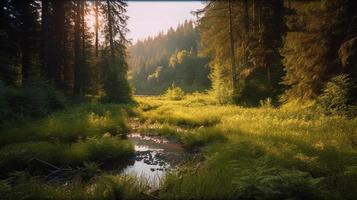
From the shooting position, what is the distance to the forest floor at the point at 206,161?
5762mm

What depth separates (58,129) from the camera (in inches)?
516

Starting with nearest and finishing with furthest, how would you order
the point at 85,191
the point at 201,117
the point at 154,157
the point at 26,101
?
the point at 85,191 < the point at 154,157 < the point at 26,101 < the point at 201,117

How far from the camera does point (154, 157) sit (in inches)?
438

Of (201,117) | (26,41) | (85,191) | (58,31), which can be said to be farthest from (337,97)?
(58,31)

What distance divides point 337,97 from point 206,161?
28.3ft

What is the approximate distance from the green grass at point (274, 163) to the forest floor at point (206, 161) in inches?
0.8

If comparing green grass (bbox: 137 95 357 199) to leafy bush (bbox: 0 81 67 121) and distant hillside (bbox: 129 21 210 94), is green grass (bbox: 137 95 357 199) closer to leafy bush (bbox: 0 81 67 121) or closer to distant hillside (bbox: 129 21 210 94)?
leafy bush (bbox: 0 81 67 121)

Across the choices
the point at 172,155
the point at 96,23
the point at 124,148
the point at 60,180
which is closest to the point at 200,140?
the point at 172,155

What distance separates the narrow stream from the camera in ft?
A: 30.2

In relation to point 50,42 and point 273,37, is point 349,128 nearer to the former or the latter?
point 273,37

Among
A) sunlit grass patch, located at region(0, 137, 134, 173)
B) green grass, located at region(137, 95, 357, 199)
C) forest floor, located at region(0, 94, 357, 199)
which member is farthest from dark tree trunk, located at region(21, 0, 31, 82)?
green grass, located at region(137, 95, 357, 199)

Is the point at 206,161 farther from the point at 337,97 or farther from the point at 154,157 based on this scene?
the point at 337,97

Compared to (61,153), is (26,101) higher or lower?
higher

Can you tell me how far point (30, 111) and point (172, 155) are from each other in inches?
380
